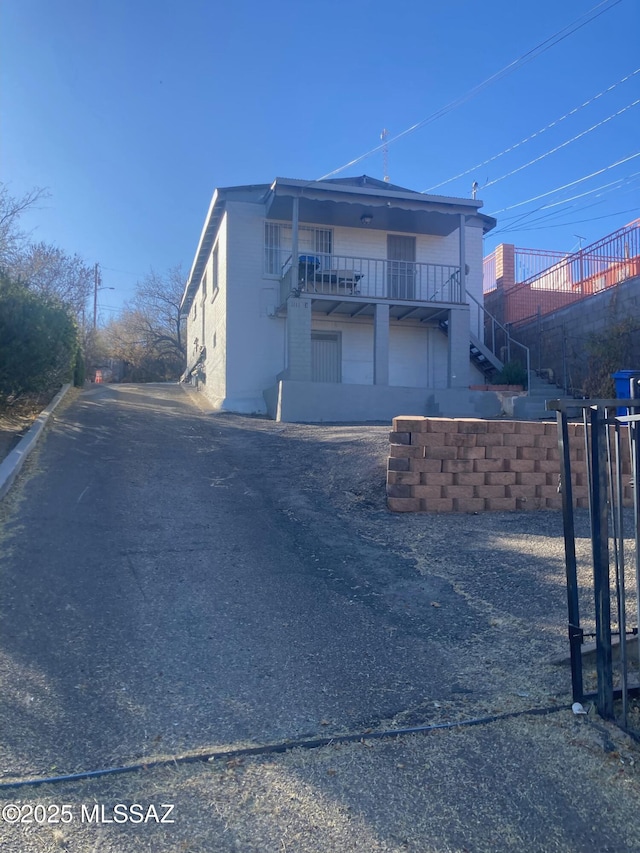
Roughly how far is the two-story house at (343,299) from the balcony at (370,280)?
0.03m

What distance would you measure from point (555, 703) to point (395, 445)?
4054 mm

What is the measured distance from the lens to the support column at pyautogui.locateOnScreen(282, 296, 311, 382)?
15.2 meters

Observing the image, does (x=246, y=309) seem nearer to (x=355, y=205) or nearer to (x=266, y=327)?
(x=266, y=327)

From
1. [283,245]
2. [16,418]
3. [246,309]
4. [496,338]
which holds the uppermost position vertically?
[283,245]

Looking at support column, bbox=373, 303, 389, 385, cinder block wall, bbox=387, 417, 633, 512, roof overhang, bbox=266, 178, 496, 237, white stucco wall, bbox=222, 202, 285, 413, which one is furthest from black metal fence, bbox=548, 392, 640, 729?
white stucco wall, bbox=222, 202, 285, 413

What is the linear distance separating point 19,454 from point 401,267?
466 inches

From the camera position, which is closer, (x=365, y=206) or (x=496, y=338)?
(x=365, y=206)

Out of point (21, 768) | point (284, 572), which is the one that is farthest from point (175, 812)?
point (284, 572)

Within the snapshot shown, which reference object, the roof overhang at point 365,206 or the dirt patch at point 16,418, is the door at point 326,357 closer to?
the roof overhang at point 365,206

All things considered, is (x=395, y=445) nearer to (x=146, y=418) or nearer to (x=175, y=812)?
(x=175, y=812)

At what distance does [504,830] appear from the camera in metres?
2.72

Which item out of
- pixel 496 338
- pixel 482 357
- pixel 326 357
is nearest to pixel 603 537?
pixel 326 357

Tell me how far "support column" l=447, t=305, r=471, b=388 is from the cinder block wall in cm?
895

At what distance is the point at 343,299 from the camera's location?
15.5 m
